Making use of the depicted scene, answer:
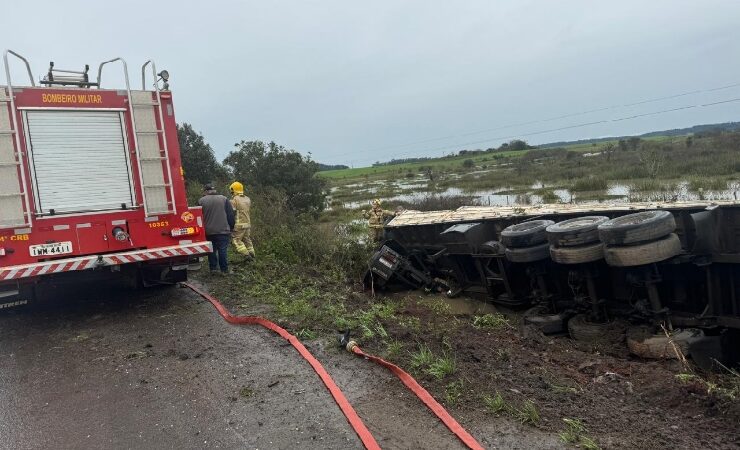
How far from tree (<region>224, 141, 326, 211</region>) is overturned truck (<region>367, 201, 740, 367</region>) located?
47.9 ft

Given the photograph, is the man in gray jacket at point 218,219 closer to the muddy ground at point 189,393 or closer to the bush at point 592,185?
the muddy ground at point 189,393

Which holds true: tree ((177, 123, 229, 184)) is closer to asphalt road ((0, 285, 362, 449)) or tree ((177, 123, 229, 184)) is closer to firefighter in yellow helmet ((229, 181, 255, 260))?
firefighter in yellow helmet ((229, 181, 255, 260))

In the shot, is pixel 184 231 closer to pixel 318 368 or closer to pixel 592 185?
pixel 318 368

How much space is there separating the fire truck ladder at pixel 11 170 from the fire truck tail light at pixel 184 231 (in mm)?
1702

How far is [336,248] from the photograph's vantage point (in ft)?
36.9

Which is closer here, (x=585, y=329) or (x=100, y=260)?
(x=585, y=329)

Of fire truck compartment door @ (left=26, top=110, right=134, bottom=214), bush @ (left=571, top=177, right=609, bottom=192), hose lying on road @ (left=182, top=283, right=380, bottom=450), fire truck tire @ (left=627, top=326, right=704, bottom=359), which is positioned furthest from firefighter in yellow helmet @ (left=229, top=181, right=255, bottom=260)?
bush @ (left=571, top=177, right=609, bottom=192)

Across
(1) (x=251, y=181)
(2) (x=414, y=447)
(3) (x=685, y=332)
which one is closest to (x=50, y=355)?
(2) (x=414, y=447)

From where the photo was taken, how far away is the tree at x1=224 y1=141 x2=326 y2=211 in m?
22.3

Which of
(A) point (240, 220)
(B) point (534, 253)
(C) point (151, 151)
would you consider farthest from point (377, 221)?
(C) point (151, 151)

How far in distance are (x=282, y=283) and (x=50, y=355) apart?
3434 mm

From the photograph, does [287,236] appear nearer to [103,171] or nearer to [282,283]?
[282,283]

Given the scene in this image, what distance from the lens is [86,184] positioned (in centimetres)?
702

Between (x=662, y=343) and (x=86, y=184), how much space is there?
22.5 feet
